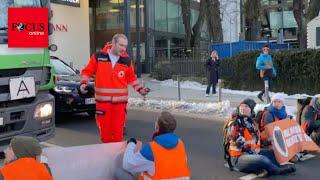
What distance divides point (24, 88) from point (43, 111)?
1.68 feet

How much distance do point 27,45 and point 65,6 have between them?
2353 cm

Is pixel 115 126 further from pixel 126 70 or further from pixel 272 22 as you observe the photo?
pixel 272 22

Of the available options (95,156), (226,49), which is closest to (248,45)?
(226,49)

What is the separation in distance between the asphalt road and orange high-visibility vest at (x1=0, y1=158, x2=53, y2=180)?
381cm

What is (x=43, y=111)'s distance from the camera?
852cm

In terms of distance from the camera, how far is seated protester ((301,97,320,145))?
32.8 feet

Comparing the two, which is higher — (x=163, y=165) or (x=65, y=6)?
(x=65, y=6)

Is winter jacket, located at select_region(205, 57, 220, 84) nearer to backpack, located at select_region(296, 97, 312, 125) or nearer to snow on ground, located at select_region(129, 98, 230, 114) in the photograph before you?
snow on ground, located at select_region(129, 98, 230, 114)

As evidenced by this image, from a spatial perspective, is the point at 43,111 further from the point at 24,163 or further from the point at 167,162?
the point at 24,163

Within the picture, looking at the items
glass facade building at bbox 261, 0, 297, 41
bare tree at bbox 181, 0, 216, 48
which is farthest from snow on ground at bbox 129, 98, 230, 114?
glass facade building at bbox 261, 0, 297, 41

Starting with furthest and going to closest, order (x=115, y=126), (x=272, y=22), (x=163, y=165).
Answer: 1. (x=272, y=22)
2. (x=115, y=126)
3. (x=163, y=165)

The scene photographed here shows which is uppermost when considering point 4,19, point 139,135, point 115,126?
point 4,19

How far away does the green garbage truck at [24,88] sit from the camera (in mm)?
7930

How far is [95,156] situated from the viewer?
647 cm
